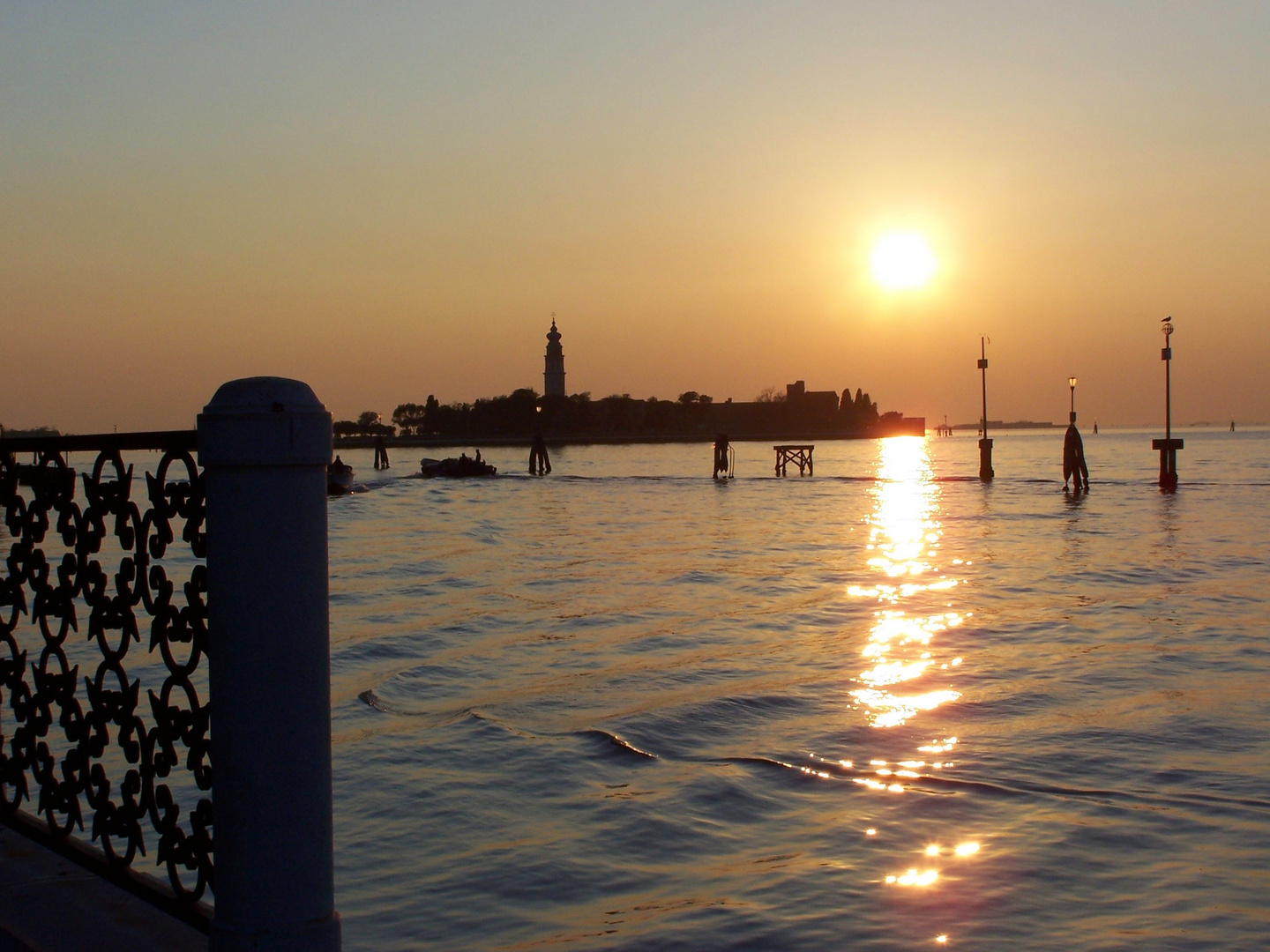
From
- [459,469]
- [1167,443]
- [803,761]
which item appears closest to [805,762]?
[803,761]

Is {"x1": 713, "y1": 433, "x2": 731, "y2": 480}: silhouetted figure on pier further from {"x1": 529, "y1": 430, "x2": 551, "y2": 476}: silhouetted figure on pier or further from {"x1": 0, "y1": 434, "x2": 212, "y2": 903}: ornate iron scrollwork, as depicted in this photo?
{"x1": 0, "y1": 434, "x2": 212, "y2": 903}: ornate iron scrollwork

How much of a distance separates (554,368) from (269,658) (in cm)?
18529

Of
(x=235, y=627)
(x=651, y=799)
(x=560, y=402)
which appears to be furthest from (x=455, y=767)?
(x=560, y=402)

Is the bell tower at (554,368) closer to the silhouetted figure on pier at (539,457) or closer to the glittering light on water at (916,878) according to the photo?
the silhouetted figure on pier at (539,457)

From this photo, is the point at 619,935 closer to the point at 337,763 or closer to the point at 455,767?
the point at 455,767

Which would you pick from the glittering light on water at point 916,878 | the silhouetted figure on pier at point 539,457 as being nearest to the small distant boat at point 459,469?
the silhouetted figure on pier at point 539,457

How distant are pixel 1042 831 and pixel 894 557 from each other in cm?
1370

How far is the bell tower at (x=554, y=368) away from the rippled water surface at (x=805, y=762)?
16919 cm

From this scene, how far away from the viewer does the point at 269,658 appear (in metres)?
2.29

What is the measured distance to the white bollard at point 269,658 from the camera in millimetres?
2281

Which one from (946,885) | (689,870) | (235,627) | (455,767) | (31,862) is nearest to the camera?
(235,627)

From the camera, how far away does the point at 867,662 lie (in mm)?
9344

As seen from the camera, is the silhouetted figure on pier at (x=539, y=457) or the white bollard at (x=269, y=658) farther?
the silhouetted figure on pier at (x=539, y=457)

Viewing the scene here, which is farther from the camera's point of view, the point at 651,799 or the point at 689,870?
the point at 651,799
